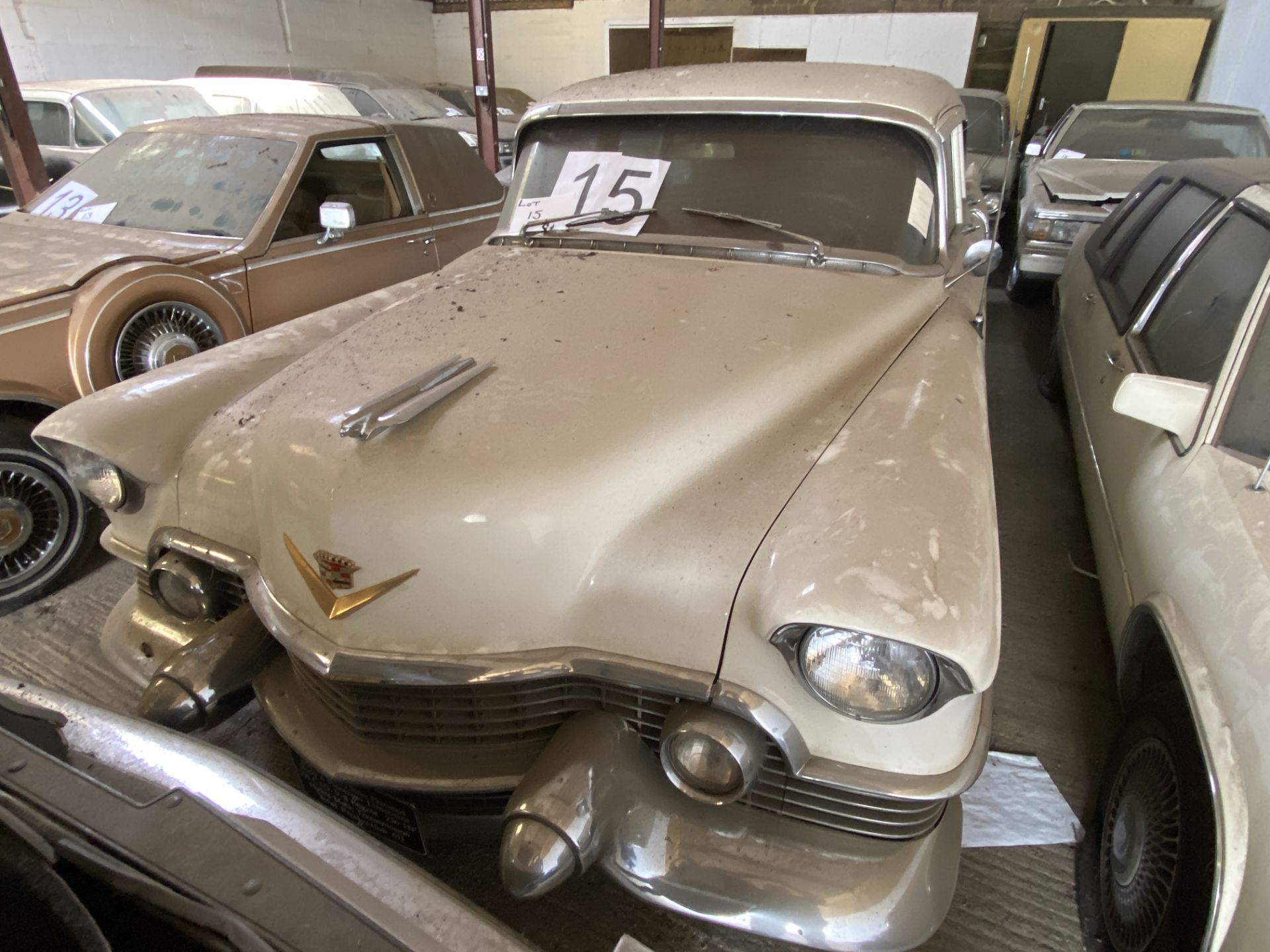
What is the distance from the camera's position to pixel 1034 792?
2133 mm

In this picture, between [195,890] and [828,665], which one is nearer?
[195,890]

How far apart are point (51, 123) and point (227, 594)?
6.59 metres

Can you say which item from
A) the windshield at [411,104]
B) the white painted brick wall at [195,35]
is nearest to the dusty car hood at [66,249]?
the windshield at [411,104]

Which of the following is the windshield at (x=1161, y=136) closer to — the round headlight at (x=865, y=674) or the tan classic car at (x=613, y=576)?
the tan classic car at (x=613, y=576)

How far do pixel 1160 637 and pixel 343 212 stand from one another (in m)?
3.53

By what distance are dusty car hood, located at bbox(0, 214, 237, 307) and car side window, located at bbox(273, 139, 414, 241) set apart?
1.31ft

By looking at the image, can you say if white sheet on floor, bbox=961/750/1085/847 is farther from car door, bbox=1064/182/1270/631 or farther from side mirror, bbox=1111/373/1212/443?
side mirror, bbox=1111/373/1212/443

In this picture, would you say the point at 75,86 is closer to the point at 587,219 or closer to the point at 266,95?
the point at 266,95

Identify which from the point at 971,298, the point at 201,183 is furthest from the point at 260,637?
the point at 201,183

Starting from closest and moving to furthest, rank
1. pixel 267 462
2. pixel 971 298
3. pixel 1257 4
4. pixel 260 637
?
pixel 267 462 < pixel 260 637 < pixel 971 298 < pixel 1257 4

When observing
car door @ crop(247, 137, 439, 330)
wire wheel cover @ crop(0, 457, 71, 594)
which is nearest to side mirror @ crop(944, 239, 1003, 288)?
car door @ crop(247, 137, 439, 330)

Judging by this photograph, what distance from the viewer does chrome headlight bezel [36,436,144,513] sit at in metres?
1.85

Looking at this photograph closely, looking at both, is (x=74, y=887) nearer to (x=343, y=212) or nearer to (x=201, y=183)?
(x=343, y=212)

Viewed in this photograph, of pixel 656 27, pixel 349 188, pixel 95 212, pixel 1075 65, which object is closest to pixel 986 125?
pixel 1075 65
